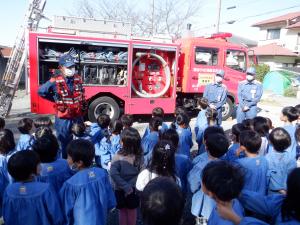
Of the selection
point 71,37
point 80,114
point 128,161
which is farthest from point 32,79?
point 128,161

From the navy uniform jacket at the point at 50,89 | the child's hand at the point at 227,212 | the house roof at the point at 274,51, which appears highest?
the house roof at the point at 274,51

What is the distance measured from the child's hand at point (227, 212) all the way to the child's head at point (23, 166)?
144 centimetres

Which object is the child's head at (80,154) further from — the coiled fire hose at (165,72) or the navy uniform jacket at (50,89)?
the coiled fire hose at (165,72)

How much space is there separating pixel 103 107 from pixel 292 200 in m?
7.27

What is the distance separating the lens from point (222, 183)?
179 centimetres

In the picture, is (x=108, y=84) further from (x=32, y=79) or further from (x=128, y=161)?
(x=128, y=161)

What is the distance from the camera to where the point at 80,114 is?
4879mm

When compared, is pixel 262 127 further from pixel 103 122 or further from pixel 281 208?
pixel 281 208

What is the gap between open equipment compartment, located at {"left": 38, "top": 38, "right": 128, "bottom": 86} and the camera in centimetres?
774

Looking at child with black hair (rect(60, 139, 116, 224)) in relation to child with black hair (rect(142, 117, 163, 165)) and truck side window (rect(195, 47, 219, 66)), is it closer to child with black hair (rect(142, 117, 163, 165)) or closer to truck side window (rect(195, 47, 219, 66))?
child with black hair (rect(142, 117, 163, 165))

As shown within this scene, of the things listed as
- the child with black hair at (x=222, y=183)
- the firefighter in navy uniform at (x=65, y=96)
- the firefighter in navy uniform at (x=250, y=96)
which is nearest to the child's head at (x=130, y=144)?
the child with black hair at (x=222, y=183)

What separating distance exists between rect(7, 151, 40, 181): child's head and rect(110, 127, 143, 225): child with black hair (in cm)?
79

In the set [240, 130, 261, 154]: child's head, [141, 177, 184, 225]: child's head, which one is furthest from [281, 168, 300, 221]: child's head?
[240, 130, 261, 154]: child's head

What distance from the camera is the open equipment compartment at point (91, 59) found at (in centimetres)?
774
